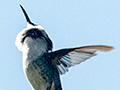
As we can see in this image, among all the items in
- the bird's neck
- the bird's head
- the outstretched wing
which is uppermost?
the bird's head

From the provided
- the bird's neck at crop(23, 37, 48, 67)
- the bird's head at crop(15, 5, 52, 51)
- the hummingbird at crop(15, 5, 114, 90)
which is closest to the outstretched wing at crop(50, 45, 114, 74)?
the hummingbird at crop(15, 5, 114, 90)

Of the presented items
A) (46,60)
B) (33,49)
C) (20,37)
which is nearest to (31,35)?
(20,37)

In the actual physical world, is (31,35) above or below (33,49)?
above

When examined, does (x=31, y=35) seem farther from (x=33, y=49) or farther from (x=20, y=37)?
(x=33, y=49)

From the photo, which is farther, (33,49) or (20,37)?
(20,37)

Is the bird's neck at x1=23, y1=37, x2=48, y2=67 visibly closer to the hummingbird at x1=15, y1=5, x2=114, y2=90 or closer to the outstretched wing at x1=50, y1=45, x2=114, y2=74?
the hummingbird at x1=15, y1=5, x2=114, y2=90

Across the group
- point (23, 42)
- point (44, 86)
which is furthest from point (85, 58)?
point (23, 42)

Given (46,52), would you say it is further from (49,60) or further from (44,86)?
(44,86)
